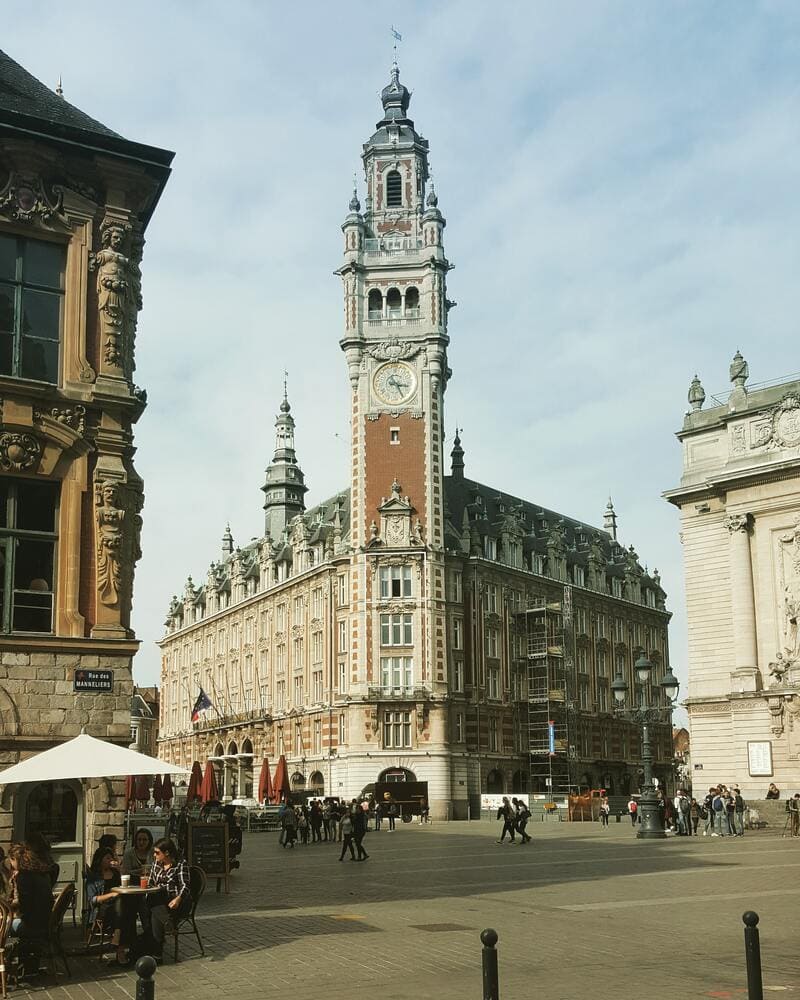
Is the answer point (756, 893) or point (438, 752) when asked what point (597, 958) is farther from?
point (438, 752)

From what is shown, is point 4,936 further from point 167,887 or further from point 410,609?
point 410,609

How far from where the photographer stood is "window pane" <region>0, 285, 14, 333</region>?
21219mm

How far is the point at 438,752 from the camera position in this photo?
72.0 meters

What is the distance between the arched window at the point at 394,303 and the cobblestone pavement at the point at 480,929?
52.0 metres

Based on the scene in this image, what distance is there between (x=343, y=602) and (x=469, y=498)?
15.3m

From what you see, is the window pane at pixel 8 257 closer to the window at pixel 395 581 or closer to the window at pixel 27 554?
the window at pixel 27 554

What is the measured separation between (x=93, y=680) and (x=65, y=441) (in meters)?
4.31

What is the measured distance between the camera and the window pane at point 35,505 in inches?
817

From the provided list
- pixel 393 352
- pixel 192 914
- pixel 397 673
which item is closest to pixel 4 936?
pixel 192 914

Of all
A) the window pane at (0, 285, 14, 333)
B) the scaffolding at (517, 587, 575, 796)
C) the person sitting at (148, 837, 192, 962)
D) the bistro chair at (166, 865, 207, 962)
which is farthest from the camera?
the scaffolding at (517, 587, 575, 796)

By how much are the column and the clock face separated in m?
27.0

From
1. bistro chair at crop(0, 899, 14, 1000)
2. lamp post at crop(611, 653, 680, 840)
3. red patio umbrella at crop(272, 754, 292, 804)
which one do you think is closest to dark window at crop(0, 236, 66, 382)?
bistro chair at crop(0, 899, 14, 1000)

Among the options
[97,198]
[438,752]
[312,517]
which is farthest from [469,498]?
[97,198]

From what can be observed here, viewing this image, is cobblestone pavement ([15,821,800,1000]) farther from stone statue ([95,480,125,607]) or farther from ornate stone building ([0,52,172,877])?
stone statue ([95,480,125,607])
